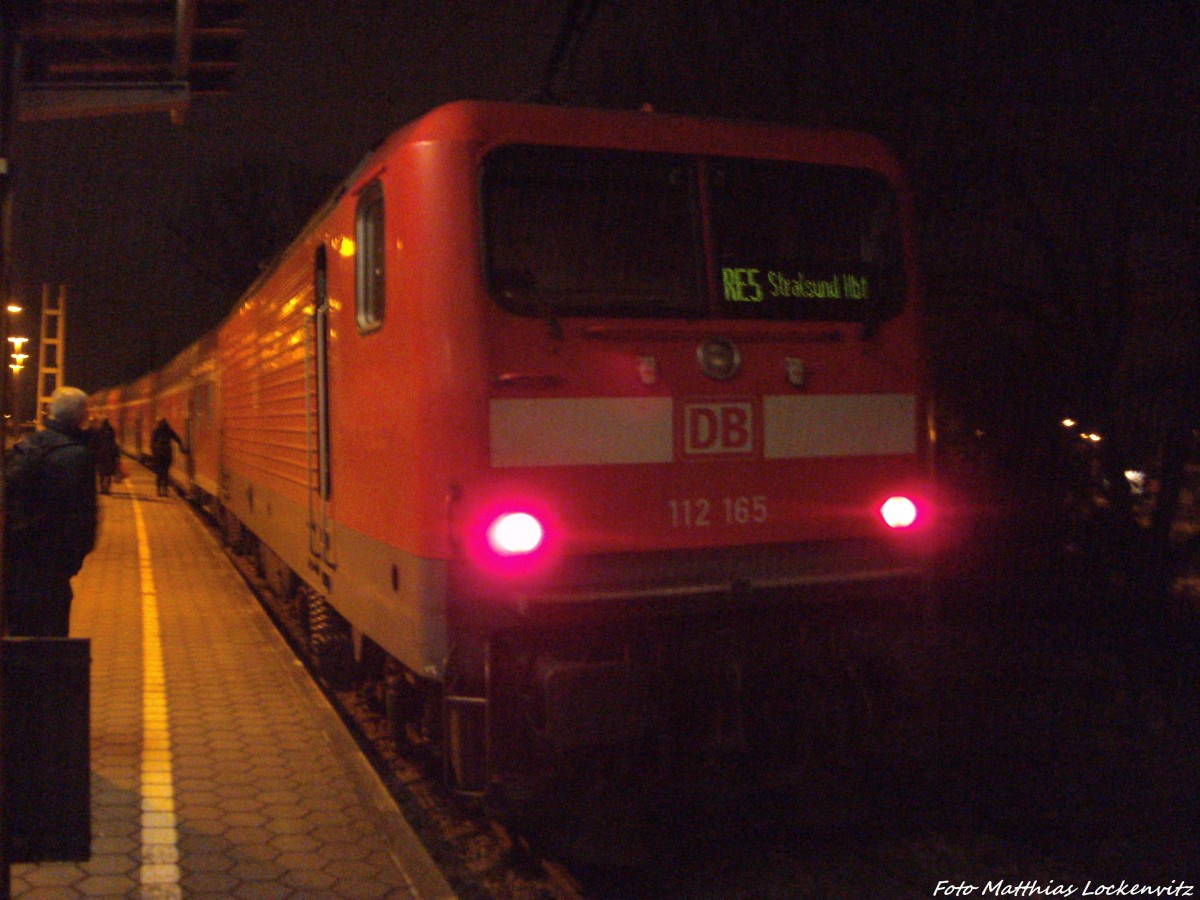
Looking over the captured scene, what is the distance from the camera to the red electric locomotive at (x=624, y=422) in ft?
15.0

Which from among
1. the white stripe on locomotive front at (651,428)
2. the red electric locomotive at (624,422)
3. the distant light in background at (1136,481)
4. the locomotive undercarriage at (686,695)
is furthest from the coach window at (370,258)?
the distant light in background at (1136,481)

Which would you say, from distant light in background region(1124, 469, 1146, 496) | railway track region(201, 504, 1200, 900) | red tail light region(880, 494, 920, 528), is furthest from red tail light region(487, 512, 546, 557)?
distant light in background region(1124, 469, 1146, 496)

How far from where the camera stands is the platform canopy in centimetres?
572

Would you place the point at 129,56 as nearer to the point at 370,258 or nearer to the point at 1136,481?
the point at 370,258

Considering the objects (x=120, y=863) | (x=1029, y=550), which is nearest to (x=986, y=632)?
(x=1029, y=550)

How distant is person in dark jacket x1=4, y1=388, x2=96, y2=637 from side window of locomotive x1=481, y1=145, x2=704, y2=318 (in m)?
2.54

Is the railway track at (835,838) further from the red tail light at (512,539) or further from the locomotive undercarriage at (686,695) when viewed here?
the red tail light at (512,539)

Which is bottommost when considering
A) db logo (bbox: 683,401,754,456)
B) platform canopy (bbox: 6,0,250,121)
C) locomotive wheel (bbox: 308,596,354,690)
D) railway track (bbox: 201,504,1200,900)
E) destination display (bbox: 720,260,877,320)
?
railway track (bbox: 201,504,1200,900)

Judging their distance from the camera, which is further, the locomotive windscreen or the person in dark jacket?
the person in dark jacket

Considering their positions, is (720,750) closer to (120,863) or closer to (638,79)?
(120,863)

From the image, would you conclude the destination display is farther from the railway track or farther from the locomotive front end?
the railway track

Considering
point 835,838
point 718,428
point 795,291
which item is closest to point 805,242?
point 795,291

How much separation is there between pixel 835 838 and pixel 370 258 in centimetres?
309

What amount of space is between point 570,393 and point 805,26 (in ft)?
19.0
